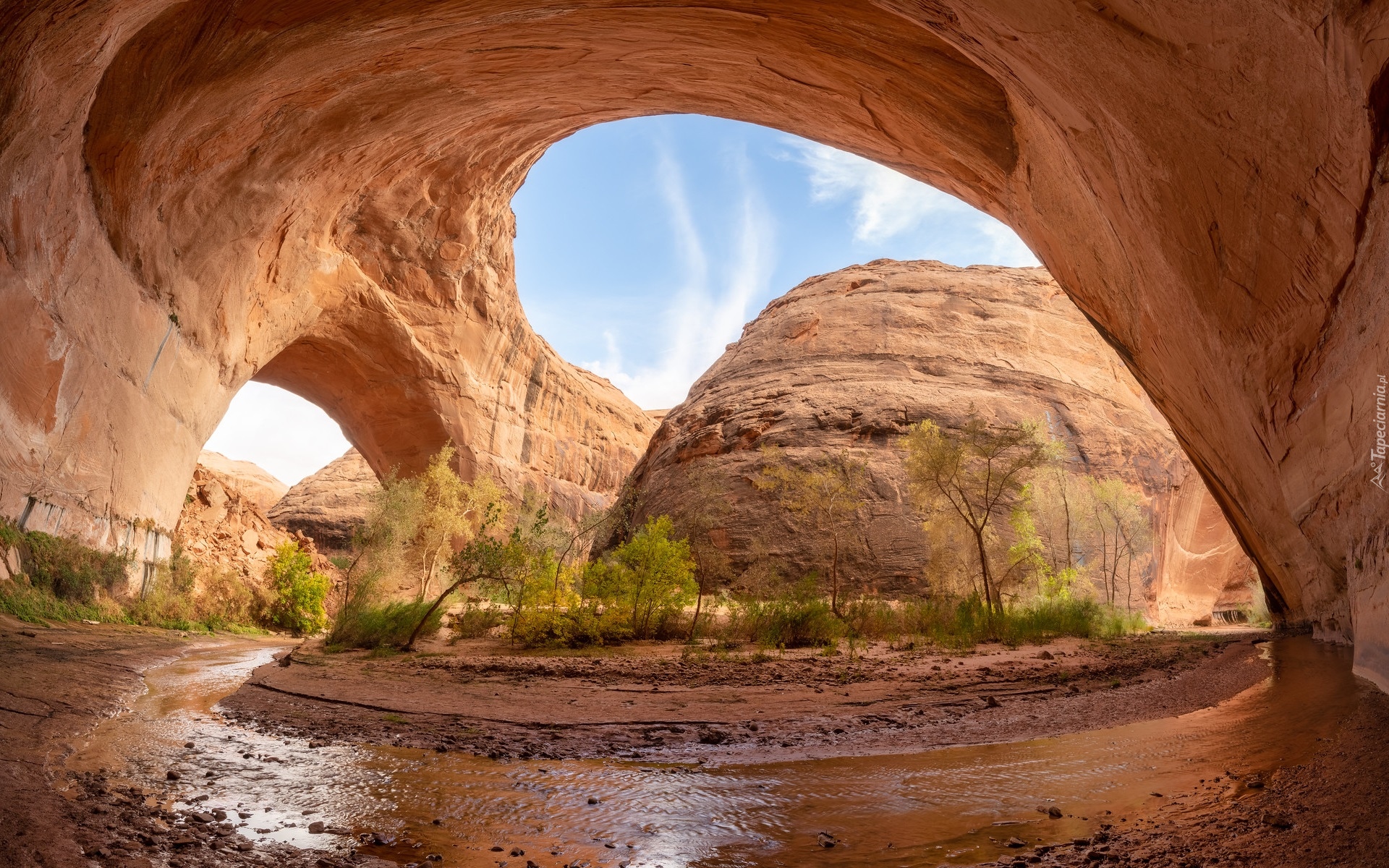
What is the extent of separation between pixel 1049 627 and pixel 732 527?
10.00 m

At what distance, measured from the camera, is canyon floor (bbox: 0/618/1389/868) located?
2.36 meters

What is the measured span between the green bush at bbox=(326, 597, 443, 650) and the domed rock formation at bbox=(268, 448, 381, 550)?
23.5 metres

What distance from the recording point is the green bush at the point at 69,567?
943 centimetres

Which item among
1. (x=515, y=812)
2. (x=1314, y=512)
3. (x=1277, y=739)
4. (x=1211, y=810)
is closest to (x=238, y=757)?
(x=515, y=812)

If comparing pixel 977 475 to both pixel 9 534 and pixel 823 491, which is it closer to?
pixel 823 491

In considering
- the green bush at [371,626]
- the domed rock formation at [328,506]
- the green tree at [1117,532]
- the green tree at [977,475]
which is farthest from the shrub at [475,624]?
the domed rock formation at [328,506]

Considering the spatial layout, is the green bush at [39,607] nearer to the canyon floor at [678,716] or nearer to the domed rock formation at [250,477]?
the canyon floor at [678,716]

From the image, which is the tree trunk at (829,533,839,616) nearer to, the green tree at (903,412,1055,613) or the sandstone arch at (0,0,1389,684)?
the green tree at (903,412,1055,613)

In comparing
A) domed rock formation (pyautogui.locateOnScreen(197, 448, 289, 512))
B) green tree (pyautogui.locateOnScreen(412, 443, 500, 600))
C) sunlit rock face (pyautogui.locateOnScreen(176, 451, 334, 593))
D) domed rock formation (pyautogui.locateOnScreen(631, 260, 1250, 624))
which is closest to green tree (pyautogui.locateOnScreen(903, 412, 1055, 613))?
domed rock formation (pyautogui.locateOnScreen(631, 260, 1250, 624))

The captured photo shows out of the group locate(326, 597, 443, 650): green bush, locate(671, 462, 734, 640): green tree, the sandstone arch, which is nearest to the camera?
the sandstone arch

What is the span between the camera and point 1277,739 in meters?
3.66

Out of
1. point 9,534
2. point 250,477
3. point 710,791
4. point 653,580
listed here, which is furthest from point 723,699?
point 250,477

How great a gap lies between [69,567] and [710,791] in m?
10.8

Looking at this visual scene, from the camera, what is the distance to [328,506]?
3784cm
